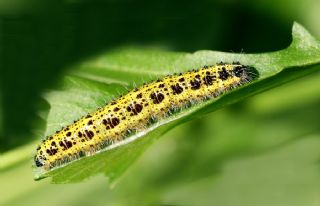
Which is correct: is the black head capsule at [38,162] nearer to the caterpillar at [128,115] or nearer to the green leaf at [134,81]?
the caterpillar at [128,115]

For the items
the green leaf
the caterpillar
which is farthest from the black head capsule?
the green leaf

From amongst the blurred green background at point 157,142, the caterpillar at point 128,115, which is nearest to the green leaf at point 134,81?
the caterpillar at point 128,115

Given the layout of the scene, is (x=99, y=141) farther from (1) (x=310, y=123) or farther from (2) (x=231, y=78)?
(1) (x=310, y=123)

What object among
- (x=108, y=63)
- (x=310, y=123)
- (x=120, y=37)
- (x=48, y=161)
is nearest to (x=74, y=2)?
(x=120, y=37)

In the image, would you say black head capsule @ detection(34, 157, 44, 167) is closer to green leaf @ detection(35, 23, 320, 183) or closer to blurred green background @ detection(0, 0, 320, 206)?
green leaf @ detection(35, 23, 320, 183)

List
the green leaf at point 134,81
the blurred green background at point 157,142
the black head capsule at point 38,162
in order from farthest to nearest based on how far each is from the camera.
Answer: the blurred green background at point 157,142
the black head capsule at point 38,162
the green leaf at point 134,81

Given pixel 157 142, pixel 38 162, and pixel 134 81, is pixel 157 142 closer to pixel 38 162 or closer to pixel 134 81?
pixel 134 81
